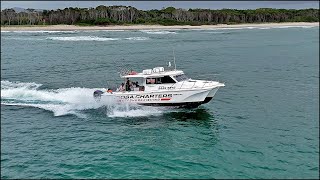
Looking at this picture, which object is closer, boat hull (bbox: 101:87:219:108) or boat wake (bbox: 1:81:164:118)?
boat hull (bbox: 101:87:219:108)

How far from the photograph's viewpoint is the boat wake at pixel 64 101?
95.3ft

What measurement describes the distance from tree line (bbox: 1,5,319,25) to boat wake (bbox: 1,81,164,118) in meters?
114

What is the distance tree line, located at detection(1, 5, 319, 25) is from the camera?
5846 inches

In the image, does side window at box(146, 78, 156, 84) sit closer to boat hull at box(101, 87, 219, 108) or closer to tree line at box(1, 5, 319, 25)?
boat hull at box(101, 87, 219, 108)

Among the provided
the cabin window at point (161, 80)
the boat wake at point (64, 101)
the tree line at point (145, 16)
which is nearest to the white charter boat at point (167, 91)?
the cabin window at point (161, 80)

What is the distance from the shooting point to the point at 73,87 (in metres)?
37.4

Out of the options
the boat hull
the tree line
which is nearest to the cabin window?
the boat hull

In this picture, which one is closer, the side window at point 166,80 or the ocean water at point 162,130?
the ocean water at point 162,130

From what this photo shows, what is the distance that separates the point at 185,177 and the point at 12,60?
47337mm

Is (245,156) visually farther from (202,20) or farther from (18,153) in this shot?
(202,20)

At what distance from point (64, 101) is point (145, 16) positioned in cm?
13558

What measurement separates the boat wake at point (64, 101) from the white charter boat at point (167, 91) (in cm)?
60

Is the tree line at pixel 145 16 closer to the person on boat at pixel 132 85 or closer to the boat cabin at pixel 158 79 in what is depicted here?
the person on boat at pixel 132 85

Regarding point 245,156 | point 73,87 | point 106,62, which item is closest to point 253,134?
point 245,156
